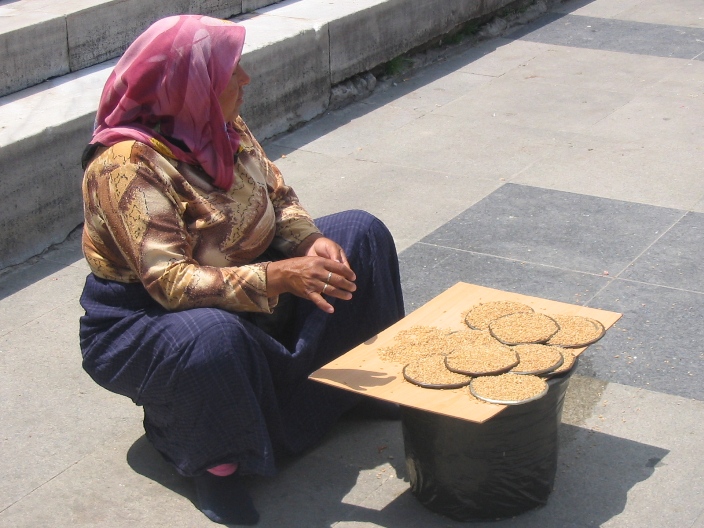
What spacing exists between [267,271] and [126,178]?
1.44ft

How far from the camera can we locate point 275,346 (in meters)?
2.96

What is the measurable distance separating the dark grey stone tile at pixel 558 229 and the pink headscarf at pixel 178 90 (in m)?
1.90

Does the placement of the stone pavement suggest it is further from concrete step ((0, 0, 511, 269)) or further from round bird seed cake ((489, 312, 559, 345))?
round bird seed cake ((489, 312, 559, 345))

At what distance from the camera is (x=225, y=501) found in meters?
2.98

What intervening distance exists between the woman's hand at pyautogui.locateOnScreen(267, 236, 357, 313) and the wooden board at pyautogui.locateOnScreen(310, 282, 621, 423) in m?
0.19

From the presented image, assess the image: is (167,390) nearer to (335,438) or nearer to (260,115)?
(335,438)

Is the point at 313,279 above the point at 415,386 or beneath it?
above

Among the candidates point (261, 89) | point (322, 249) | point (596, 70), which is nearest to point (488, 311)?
point (322, 249)

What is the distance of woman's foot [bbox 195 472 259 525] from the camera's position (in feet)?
9.73

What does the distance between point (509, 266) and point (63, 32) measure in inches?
101

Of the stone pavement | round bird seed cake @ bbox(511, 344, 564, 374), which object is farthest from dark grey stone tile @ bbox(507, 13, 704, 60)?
round bird seed cake @ bbox(511, 344, 564, 374)

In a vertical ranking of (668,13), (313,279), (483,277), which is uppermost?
(313,279)

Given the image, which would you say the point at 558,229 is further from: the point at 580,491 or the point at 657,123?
the point at 580,491

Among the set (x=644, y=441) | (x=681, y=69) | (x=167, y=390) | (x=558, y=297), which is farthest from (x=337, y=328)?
(x=681, y=69)
